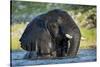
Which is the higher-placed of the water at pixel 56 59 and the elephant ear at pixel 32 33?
the elephant ear at pixel 32 33

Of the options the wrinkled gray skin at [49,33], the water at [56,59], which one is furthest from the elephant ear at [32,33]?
the water at [56,59]

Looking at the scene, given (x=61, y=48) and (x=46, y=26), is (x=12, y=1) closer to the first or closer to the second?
(x=46, y=26)

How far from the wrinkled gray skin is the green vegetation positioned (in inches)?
2.3

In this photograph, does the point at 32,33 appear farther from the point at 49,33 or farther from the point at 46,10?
the point at 46,10

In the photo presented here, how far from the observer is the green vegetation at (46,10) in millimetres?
2305

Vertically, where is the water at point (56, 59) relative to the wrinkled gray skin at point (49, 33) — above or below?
below

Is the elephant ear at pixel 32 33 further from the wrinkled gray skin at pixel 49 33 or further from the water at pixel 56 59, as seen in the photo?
the water at pixel 56 59

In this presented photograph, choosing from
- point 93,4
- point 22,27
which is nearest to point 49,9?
point 22,27

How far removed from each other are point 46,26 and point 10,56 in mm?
559

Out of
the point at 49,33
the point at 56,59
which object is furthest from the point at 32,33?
the point at 56,59

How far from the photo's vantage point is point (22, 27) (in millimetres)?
2332

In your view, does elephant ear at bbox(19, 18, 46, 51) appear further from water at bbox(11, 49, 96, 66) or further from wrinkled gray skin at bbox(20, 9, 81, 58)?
water at bbox(11, 49, 96, 66)

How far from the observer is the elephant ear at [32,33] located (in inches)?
92.2

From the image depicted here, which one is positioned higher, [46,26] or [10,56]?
[46,26]
